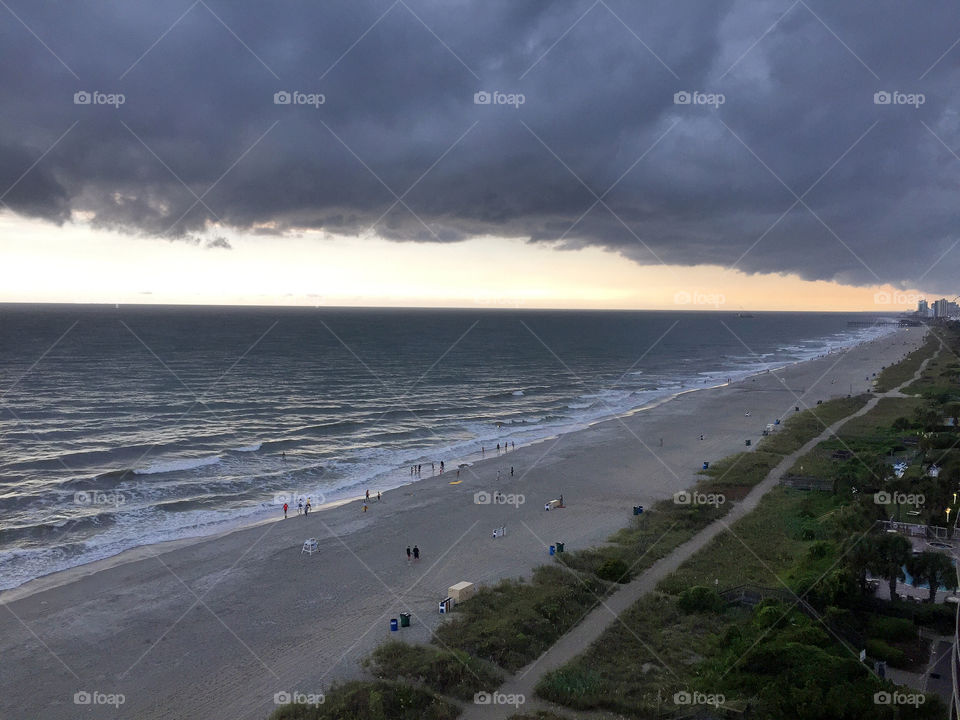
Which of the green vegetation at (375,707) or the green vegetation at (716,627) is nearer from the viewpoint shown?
the green vegetation at (716,627)

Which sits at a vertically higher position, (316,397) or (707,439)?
(316,397)

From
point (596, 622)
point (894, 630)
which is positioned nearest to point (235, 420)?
point (596, 622)

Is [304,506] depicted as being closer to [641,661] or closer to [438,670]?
[438,670]

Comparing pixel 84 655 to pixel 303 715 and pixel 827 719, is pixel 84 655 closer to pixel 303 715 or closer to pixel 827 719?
pixel 303 715

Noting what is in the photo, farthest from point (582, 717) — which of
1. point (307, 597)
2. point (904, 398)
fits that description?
point (904, 398)

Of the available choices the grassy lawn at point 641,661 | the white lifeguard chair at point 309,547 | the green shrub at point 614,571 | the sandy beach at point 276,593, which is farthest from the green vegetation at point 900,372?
the white lifeguard chair at point 309,547

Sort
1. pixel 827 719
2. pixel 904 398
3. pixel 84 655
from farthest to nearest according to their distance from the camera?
pixel 904 398, pixel 84 655, pixel 827 719

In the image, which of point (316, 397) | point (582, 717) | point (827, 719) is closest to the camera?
point (827, 719)

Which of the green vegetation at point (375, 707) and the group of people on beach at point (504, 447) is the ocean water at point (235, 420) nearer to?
the group of people on beach at point (504, 447)
